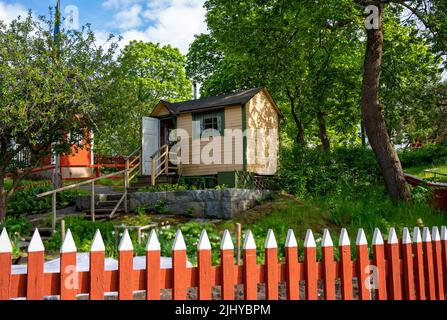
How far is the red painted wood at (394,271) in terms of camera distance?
11.4ft

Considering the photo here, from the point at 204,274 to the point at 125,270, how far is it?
20.9 inches

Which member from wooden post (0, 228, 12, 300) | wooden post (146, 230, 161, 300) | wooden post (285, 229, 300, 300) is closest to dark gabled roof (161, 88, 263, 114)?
wooden post (285, 229, 300, 300)

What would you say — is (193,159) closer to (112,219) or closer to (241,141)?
(241,141)

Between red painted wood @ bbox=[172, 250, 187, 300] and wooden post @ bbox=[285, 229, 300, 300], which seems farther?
wooden post @ bbox=[285, 229, 300, 300]

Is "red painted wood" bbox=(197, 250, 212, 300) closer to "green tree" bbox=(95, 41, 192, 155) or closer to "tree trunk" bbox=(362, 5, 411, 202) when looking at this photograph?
"tree trunk" bbox=(362, 5, 411, 202)

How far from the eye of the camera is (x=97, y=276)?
2.46m

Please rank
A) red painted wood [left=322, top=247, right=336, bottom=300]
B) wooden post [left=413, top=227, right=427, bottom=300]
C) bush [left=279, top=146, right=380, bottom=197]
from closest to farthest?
red painted wood [left=322, top=247, right=336, bottom=300] → wooden post [left=413, top=227, right=427, bottom=300] → bush [left=279, top=146, right=380, bottom=197]

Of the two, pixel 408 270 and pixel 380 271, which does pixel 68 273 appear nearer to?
pixel 380 271

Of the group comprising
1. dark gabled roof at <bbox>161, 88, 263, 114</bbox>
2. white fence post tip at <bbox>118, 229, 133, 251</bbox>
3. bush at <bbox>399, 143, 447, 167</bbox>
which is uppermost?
dark gabled roof at <bbox>161, 88, 263, 114</bbox>

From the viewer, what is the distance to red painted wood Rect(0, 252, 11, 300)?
2.32 meters

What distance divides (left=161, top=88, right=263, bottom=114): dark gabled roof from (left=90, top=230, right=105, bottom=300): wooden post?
1381cm

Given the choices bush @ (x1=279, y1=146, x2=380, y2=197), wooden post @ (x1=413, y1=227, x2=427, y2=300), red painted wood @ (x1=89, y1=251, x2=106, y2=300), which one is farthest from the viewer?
bush @ (x1=279, y1=146, x2=380, y2=197)

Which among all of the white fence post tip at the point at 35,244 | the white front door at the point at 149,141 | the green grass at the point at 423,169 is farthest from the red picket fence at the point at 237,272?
the green grass at the point at 423,169

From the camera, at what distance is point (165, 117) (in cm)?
1823
